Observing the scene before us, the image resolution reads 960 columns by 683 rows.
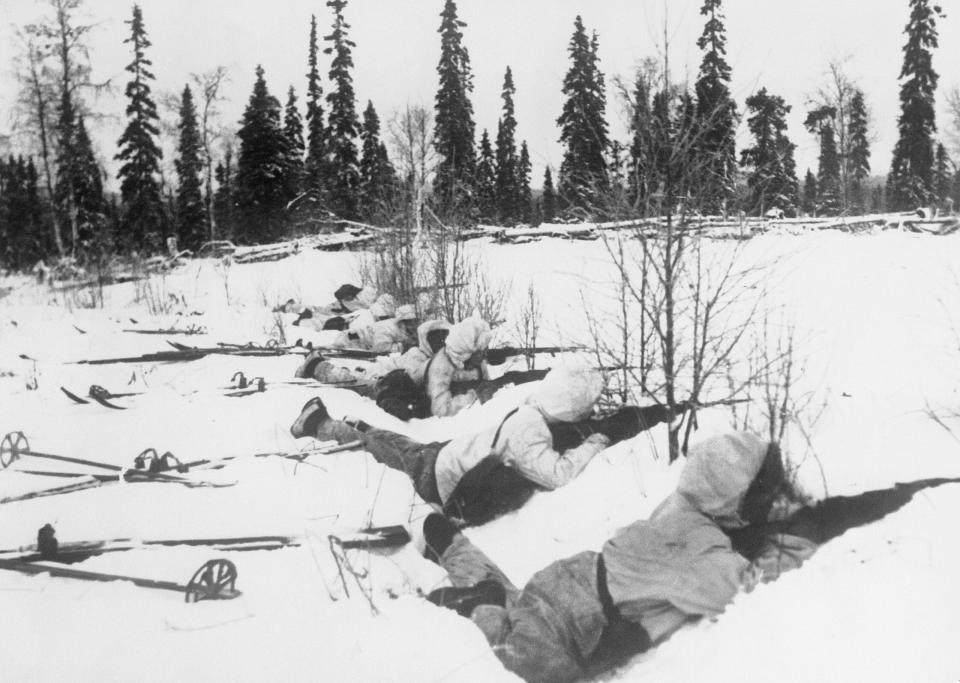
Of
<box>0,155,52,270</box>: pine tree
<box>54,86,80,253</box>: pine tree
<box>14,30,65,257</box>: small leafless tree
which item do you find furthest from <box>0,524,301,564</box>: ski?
<box>0,155,52,270</box>: pine tree

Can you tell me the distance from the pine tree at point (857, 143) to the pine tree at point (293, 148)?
19602 millimetres

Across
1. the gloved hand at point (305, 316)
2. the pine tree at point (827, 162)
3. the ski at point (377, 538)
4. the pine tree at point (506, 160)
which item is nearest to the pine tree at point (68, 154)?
the gloved hand at point (305, 316)

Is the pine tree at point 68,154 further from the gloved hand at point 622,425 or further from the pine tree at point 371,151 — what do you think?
the pine tree at point 371,151

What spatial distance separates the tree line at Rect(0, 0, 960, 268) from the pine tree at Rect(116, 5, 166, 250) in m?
0.07

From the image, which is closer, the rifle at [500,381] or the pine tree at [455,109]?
the rifle at [500,381]

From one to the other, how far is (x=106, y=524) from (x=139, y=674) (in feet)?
4.83

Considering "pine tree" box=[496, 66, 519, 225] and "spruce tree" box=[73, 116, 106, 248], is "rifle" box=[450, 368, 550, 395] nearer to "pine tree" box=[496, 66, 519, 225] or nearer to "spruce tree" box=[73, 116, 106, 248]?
"spruce tree" box=[73, 116, 106, 248]

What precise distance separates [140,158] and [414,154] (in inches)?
299

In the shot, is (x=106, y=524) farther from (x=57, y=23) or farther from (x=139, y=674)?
(x=57, y=23)

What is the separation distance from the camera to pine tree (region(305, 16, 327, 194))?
91.2 ft

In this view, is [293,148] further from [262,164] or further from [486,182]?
[486,182]

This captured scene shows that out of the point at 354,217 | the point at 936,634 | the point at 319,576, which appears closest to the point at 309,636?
the point at 319,576

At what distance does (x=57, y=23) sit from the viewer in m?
7.99

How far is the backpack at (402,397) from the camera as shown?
6.10m
